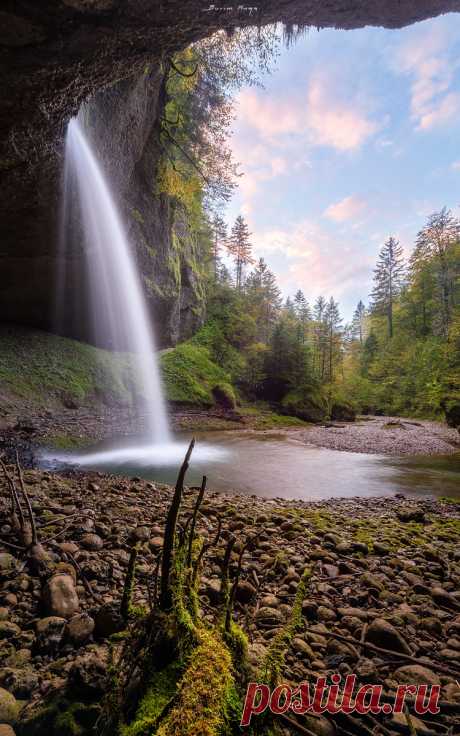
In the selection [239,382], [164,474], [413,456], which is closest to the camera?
[164,474]

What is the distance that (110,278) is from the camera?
11.3 meters

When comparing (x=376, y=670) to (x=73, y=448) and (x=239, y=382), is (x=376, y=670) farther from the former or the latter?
(x=239, y=382)

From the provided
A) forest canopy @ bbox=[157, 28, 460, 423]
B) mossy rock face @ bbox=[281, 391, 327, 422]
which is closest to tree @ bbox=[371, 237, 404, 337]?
forest canopy @ bbox=[157, 28, 460, 423]

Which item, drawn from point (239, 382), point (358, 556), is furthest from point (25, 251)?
point (239, 382)

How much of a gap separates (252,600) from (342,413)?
2021 centimetres

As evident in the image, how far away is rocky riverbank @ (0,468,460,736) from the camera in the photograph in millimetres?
1174

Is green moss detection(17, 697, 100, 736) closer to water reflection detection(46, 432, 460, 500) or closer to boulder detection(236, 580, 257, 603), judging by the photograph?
boulder detection(236, 580, 257, 603)

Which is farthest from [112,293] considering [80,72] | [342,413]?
[342,413]

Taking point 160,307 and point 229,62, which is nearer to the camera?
point 229,62

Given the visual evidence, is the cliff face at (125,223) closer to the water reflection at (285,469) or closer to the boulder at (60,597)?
the water reflection at (285,469)

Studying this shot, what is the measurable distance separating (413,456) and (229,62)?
40.7 feet

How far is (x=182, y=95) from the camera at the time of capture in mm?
9820

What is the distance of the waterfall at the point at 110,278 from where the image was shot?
693 centimetres

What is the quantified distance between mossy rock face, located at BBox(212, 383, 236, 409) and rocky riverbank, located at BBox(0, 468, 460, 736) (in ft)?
40.6
